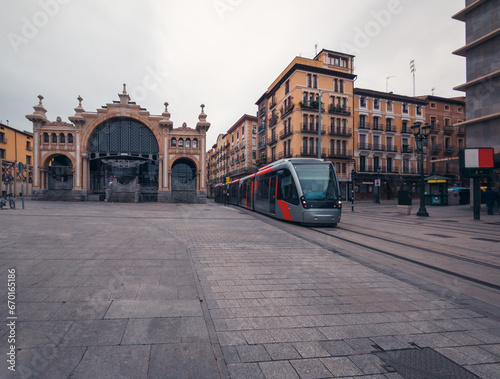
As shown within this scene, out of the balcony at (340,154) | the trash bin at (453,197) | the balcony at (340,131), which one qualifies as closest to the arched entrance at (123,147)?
the balcony at (340,154)

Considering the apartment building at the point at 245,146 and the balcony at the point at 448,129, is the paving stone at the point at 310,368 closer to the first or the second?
the apartment building at the point at 245,146

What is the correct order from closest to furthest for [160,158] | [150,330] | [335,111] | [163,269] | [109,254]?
1. [150,330]
2. [163,269]
3. [109,254]
4. [160,158]
5. [335,111]

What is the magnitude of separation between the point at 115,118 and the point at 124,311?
37.2 meters

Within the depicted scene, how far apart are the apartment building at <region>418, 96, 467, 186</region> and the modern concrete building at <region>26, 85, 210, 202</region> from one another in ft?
125

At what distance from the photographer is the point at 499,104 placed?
19438 millimetres

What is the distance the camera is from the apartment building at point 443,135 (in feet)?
152

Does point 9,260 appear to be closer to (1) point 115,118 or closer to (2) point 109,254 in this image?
(2) point 109,254

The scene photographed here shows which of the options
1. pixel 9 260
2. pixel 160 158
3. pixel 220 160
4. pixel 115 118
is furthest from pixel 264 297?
pixel 220 160

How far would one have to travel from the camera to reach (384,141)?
4297 centimetres

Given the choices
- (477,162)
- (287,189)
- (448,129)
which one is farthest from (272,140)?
(287,189)

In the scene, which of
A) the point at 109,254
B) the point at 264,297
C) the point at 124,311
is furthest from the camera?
the point at 109,254

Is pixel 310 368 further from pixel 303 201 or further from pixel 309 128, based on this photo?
pixel 309 128

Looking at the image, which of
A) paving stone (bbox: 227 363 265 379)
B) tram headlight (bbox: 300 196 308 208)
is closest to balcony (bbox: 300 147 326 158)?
tram headlight (bbox: 300 196 308 208)

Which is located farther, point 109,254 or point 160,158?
point 160,158
